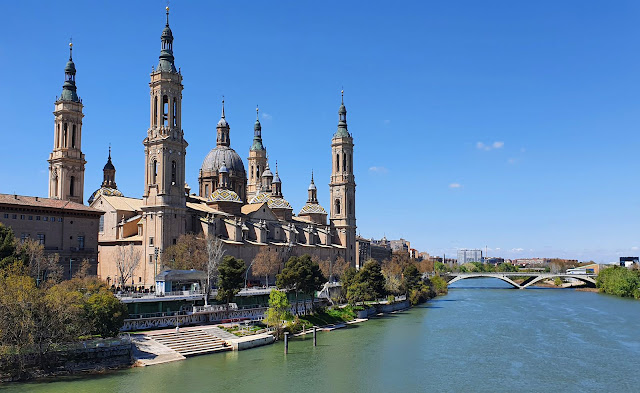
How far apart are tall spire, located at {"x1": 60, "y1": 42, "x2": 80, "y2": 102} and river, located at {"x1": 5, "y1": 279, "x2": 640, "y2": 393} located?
4326cm

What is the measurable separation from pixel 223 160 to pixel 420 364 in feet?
200

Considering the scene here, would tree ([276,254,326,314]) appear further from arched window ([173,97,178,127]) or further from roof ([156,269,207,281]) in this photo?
arched window ([173,97,178,127])

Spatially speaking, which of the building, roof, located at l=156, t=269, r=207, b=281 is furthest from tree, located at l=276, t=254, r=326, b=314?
the building

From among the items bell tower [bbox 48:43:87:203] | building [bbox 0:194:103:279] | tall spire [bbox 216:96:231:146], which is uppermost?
tall spire [bbox 216:96:231:146]

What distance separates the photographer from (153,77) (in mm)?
68375

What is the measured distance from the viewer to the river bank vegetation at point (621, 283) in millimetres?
101125

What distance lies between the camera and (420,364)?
1645 inches

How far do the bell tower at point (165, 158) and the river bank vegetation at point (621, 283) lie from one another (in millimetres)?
77118

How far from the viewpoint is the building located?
52.3 meters

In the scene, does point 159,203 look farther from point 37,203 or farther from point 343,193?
point 343,193

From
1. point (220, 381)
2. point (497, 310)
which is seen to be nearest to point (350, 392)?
point (220, 381)

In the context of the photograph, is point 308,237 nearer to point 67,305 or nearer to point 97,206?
point 97,206

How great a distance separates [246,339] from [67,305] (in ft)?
49.1

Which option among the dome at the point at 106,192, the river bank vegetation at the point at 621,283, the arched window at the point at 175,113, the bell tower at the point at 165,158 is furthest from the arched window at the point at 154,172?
the river bank vegetation at the point at 621,283
